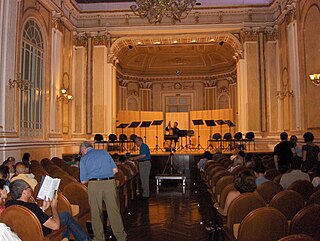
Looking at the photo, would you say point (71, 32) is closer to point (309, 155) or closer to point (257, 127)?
point (257, 127)

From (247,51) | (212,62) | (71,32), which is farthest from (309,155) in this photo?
(212,62)

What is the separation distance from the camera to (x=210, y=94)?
20.8 m

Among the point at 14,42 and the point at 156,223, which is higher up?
the point at 14,42

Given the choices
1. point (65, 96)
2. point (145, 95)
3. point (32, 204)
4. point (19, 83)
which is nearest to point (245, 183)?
point (32, 204)

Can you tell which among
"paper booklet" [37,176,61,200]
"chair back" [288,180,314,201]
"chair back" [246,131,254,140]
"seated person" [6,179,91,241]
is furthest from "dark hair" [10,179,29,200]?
"chair back" [246,131,254,140]

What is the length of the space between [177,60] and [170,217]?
15.0 meters

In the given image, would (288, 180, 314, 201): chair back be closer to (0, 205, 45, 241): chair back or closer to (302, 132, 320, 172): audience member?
(302, 132, 320, 172): audience member

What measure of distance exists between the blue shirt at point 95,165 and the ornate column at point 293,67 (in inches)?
Answer: 313

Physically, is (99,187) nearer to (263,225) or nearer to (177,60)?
(263,225)

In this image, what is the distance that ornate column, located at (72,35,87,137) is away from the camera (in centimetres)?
1400

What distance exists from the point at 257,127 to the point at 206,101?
7290 mm

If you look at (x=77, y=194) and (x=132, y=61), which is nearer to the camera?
(x=77, y=194)

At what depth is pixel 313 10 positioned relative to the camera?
9.87 m

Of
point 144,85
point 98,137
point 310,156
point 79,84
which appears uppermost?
point 144,85
